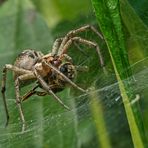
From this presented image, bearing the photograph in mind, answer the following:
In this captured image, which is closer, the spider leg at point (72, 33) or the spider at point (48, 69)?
the spider at point (48, 69)

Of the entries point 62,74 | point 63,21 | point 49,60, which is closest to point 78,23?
point 63,21

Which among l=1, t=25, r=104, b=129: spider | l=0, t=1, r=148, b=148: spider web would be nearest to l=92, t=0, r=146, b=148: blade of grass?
l=0, t=1, r=148, b=148: spider web

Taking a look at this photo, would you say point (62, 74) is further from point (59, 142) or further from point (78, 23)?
point (78, 23)

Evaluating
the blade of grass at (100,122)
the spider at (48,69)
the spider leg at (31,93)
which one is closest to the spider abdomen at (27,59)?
the spider at (48,69)

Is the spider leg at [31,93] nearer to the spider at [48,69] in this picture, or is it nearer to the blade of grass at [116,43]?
the spider at [48,69]

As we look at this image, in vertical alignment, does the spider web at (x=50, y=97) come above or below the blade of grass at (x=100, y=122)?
above

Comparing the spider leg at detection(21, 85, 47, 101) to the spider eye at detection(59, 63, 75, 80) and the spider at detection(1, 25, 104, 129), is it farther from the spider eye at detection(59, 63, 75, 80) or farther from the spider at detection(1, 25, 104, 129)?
the spider eye at detection(59, 63, 75, 80)

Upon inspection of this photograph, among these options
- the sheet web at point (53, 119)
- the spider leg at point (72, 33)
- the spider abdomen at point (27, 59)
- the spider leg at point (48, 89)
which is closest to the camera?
the sheet web at point (53, 119)
